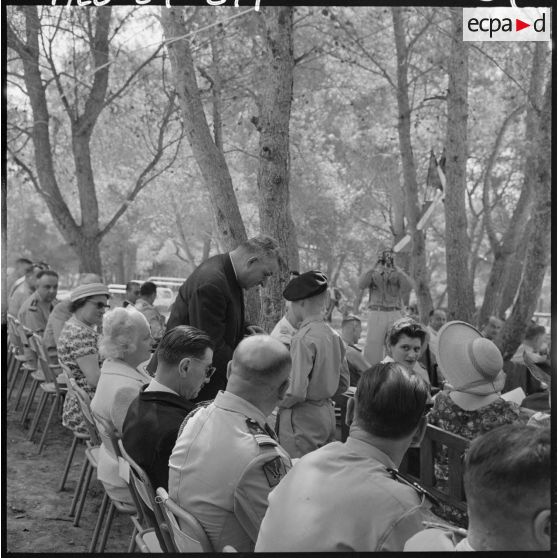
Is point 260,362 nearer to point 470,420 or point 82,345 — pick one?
point 470,420

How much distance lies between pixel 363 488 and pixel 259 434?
76 centimetres

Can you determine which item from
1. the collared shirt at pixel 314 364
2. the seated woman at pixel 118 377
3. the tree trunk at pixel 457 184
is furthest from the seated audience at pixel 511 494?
the tree trunk at pixel 457 184

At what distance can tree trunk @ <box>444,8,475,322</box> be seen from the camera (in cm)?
1275

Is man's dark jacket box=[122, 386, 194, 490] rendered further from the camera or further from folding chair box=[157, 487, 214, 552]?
the camera

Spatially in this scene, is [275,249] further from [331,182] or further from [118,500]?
[331,182]

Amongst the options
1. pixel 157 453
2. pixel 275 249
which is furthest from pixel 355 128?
pixel 157 453

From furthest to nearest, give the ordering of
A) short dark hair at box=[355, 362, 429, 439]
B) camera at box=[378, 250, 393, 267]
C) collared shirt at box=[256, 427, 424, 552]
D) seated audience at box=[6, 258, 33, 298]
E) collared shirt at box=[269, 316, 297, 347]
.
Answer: seated audience at box=[6, 258, 33, 298] → camera at box=[378, 250, 393, 267] → collared shirt at box=[269, 316, 297, 347] → short dark hair at box=[355, 362, 429, 439] → collared shirt at box=[256, 427, 424, 552]

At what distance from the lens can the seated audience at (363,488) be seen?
2.16m

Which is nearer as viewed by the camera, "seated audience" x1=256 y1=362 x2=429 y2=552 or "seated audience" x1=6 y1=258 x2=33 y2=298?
"seated audience" x1=256 y1=362 x2=429 y2=552

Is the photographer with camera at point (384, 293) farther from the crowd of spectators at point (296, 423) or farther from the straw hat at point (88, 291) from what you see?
the straw hat at point (88, 291)

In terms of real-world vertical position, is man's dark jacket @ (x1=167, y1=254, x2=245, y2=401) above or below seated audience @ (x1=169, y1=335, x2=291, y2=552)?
above

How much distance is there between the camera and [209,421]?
114 inches

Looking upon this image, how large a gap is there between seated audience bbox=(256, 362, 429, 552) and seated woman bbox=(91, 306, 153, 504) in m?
1.80

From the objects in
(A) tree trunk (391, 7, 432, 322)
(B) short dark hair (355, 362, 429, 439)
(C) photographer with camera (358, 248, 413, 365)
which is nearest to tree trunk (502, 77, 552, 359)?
(C) photographer with camera (358, 248, 413, 365)
